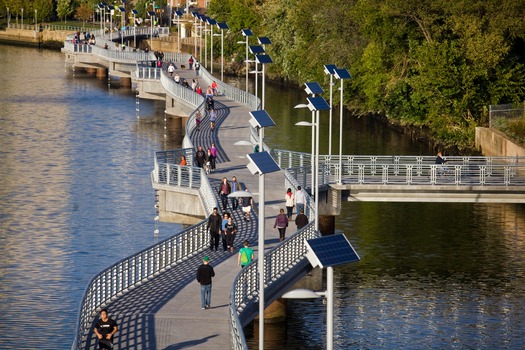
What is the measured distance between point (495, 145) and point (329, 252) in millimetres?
51903

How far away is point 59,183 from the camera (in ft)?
240

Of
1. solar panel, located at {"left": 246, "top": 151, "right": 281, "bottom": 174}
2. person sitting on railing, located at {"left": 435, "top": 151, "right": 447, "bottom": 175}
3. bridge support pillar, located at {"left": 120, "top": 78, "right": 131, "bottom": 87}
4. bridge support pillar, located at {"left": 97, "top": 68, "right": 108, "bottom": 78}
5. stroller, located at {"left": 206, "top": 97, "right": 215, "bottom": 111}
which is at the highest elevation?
bridge support pillar, located at {"left": 97, "top": 68, "right": 108, "bottom": 78}

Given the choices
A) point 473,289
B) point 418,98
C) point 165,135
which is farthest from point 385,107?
point 473,289

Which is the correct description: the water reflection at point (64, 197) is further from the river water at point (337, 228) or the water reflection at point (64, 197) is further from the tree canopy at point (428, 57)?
the tree canopy at point (428, 57)

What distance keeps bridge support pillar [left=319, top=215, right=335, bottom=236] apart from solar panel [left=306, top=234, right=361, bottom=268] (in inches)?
1146

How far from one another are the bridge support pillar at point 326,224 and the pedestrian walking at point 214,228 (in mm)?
13626

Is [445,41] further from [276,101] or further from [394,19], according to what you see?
[276,101]

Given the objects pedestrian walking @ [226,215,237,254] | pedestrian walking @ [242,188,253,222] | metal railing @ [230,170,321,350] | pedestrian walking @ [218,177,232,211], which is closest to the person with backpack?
metal railing @ [230,170,321,350]

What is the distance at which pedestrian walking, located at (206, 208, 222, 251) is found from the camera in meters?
43.2

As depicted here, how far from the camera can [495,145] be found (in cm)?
7744

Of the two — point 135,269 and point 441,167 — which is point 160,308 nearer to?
point 135,269

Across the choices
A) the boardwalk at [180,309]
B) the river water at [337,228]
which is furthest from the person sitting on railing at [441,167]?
the boardwalk at [180,309]

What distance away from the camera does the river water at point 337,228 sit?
44906mm

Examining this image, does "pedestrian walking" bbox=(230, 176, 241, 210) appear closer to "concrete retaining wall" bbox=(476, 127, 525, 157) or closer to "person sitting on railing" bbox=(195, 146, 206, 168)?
"person sitting on railing" bbox=(195, 146, 206, 168)
